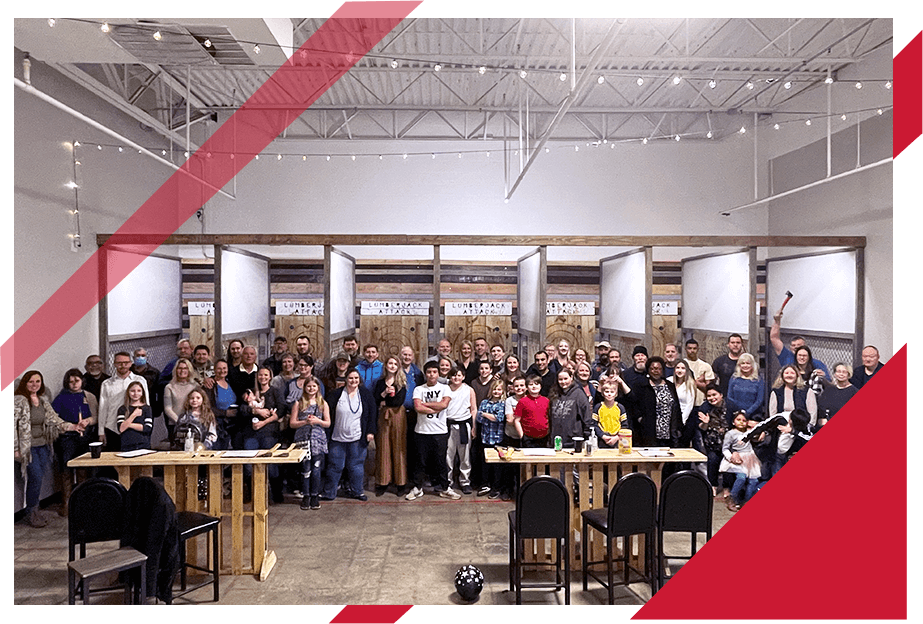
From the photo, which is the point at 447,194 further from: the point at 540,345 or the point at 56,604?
the point at 56,604

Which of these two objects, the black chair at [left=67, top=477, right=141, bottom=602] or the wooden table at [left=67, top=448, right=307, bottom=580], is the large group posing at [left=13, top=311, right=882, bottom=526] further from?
the black chair at [left=67, top=477, right=141, bottom=602]

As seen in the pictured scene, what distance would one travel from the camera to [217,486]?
16.1 feet

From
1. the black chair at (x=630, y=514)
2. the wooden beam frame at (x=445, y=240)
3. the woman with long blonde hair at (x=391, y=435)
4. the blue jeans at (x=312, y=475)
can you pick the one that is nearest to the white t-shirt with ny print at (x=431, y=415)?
the woman with long blonde hair at (x=391, y=435)

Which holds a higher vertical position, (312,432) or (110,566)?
(312,432)

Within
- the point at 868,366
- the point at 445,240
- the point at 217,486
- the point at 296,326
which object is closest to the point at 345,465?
the point at 217,486

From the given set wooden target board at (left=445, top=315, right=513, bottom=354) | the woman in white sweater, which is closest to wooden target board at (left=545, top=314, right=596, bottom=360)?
wooden target board at (left=445, top=315, right=513, bottom=354)

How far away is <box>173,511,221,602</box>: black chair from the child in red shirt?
2.76 metres

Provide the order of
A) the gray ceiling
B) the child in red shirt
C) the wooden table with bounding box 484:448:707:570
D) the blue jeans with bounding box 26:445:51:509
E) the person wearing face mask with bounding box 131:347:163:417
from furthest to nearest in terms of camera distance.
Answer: the person wearing face mask with bounding box 131:347:163:417, the child in red shirt, the gray ceiling, the blue jeans with bounding box 26:445:51:509, the wooden table with bounding box 484:448:707:570

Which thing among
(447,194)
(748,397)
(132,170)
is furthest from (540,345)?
(132,170)

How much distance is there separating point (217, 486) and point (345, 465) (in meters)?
1.81

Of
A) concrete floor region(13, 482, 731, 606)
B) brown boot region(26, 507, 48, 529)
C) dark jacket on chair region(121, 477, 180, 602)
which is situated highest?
dark jacket on chair region(121, 477, 180, 602)

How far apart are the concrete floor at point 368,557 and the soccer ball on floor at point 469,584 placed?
12cm

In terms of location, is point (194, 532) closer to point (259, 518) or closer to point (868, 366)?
point (259, 518)

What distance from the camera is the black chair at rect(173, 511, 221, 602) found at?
4355mm
